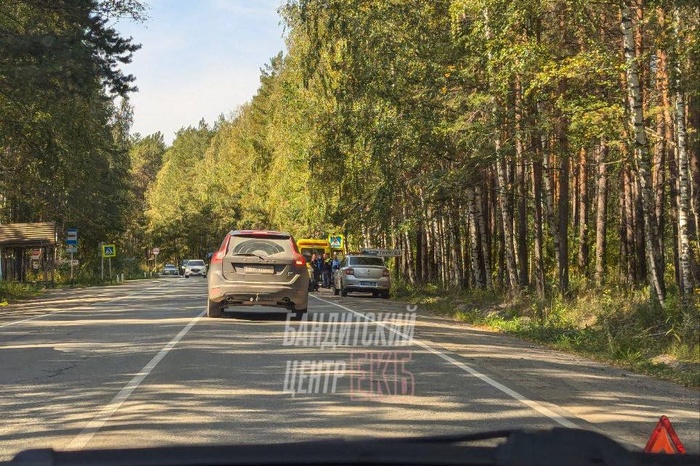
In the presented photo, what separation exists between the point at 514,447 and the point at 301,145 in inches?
1552

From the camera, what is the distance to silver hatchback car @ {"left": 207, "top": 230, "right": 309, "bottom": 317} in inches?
719

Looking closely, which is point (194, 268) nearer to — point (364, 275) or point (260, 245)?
point (364, 275)

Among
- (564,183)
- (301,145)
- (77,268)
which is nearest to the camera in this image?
(564,183)

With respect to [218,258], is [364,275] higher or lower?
lower

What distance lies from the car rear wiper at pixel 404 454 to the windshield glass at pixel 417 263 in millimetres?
45

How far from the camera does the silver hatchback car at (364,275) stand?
109 feet

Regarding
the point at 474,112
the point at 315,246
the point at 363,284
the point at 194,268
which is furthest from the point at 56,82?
the point at 194,268

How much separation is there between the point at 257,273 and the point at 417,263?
22.9 metres

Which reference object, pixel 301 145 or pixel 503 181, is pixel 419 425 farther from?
pixel 301 145

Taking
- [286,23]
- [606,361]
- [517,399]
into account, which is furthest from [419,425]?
[286,23]

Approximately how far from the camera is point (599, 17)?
19859 millimetres

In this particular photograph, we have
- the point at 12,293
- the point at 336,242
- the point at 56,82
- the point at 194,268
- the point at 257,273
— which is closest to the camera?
the point at 257,273

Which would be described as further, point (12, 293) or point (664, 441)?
point (12, 293)

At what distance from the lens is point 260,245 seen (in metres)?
18.6
